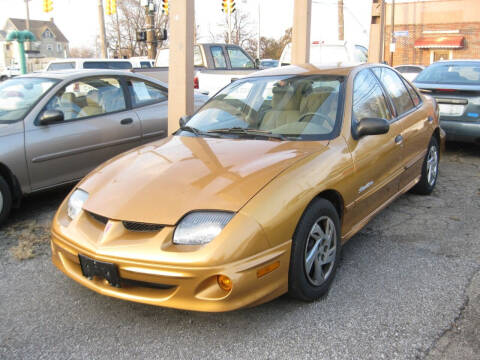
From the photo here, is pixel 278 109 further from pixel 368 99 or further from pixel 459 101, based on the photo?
pixel 459 101

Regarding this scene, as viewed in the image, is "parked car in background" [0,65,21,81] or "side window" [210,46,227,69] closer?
"side window" [210,46,227,69]

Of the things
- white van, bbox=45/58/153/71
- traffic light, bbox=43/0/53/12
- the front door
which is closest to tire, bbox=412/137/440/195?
the front door

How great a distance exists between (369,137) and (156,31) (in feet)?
55.9

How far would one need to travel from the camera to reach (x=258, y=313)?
116 inches

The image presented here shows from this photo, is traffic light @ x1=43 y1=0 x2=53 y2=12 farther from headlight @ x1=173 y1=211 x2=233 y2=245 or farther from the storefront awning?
the storefront awning

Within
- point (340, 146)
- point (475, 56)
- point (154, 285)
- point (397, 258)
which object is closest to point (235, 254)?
point (154, 285)

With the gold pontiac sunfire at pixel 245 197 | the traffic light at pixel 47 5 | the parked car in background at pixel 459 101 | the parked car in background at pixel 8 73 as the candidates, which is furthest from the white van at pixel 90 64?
the gold pontiac sunfire at pixel 245 197

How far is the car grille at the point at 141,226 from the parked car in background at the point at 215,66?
8.02m

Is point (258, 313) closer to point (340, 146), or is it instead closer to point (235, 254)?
point (235, 254)

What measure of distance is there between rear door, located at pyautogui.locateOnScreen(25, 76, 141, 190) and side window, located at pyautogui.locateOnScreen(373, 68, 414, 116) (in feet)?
9.56

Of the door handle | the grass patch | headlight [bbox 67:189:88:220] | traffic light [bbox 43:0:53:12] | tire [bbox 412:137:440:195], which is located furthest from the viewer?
traffic light [bbox 43:0:53:12]

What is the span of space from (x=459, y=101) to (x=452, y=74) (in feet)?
3.41

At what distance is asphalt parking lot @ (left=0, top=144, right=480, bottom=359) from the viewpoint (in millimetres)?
2600

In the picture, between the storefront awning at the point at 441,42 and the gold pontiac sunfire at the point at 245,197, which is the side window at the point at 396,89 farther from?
the storefront awning at the point at 441,42
